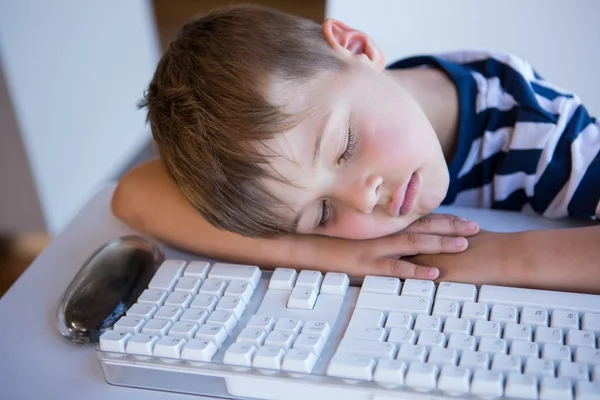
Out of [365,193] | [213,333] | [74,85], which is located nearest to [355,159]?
[365,193]

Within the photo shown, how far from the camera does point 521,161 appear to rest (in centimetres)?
82

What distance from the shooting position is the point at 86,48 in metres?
1.70

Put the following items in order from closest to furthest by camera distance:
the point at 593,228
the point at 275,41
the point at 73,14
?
the point at 593,228, the point at 275,41, the point at 73,14

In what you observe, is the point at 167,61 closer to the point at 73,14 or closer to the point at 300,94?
the point at 300,94

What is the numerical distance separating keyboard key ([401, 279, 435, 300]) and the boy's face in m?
0.11

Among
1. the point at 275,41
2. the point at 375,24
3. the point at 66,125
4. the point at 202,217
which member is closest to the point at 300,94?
the point at 275,41

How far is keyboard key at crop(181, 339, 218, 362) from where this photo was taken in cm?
54

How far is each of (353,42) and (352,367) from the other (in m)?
0.47

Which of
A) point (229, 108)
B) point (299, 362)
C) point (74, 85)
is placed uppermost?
point (229, 108)

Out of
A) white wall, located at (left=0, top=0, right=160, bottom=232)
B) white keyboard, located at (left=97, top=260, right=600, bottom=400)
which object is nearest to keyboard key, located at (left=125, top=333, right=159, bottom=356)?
white keyboard, located at (left=97, top=260, right=600, bottom=400)

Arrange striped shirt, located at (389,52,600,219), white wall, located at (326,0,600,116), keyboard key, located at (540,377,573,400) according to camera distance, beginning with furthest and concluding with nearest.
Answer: white wall, located at (326,0,600,116) → striped shirt, located at (389,52,600,219) → keyboard key, located at (540,377,573,400)

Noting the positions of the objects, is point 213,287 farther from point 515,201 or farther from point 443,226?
point 515,201

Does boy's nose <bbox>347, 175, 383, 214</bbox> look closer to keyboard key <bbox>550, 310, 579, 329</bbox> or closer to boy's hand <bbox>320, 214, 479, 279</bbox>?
boy's hand <bbox>320, 214, 479, 279</bbox>

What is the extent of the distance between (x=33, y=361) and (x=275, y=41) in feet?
1.35
